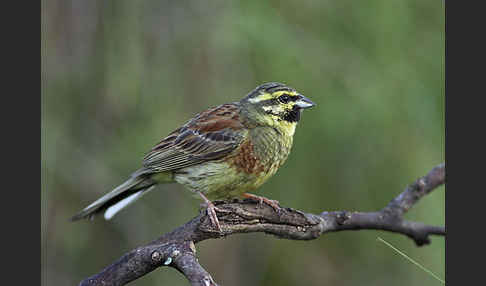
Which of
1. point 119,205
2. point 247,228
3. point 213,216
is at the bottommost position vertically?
point 119,205

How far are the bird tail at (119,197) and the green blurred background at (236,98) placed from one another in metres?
0.43

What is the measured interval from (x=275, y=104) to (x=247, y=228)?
124cm

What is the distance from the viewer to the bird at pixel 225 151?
4.12 m

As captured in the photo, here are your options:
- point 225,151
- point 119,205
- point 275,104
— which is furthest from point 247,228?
point 119,205

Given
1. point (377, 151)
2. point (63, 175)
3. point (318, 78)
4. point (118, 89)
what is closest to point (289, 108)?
point (318, 78)

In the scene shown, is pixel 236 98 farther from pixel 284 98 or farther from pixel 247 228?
pixel 247 228

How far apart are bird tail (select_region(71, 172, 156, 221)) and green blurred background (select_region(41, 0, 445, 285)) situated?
1.41 ft

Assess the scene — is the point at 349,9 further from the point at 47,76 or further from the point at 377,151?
the point at 47,76

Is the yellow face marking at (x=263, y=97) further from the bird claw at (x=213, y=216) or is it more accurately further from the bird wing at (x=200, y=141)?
the bird claw at (x=213, y=216)

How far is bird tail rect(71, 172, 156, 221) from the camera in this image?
172 inches

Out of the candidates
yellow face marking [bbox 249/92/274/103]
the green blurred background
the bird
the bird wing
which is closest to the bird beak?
the bird

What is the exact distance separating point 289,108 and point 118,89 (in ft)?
4.48

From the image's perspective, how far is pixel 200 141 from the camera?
172 inches

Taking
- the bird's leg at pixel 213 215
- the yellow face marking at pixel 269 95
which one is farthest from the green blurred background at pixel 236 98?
the bird's leg at pixel 213 215
